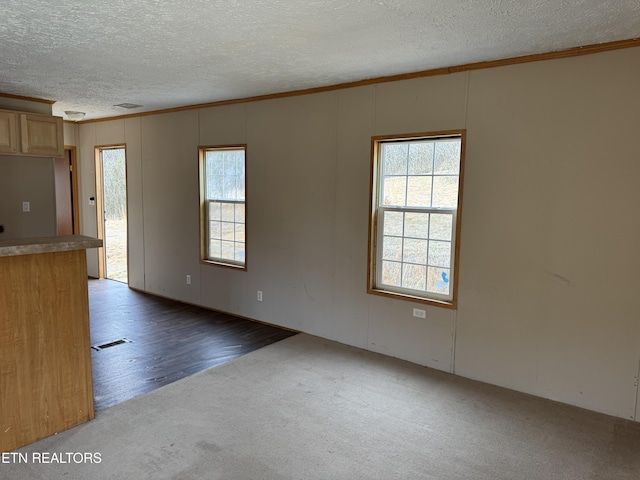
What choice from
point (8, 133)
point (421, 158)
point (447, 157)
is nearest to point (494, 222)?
point (447, 157)

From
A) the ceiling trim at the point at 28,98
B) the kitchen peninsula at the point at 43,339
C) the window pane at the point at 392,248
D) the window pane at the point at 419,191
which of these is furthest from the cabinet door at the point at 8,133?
the window pane at the point at 419,191

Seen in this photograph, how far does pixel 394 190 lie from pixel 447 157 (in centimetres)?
55

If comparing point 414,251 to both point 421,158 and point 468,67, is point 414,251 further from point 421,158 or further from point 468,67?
point 468,67

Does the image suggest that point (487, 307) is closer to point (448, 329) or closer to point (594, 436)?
point (448, 329)

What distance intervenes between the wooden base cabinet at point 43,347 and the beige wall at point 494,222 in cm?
226

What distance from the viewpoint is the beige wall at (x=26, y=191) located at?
16.1 ft

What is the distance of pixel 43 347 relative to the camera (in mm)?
2619

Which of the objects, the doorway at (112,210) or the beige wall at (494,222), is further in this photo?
the doorway at (112,210)

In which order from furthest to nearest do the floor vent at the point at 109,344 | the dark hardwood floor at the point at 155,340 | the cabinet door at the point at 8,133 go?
the cabinet door at the point at 8,133 → the floor vent at the point at 109,344 → the dark hardwood floor at the point at 155,340

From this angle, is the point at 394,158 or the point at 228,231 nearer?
the point at 394,158

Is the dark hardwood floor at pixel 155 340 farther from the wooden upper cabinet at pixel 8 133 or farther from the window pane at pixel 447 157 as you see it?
the window pane at pixel 447 157

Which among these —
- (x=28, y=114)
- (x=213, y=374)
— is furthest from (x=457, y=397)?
(x=28, y=114)

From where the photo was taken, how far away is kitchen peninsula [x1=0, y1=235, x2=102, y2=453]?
247cm

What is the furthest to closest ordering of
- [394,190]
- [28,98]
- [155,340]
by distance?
[28,98] → [155,340] → [394,190]
